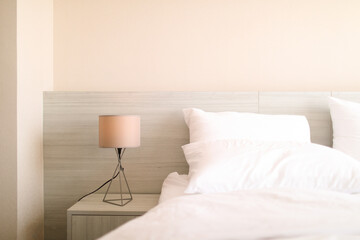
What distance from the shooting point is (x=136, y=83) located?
216 cm

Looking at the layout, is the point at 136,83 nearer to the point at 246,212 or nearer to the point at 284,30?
the point at 284,30

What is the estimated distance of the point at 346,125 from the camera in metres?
1.84

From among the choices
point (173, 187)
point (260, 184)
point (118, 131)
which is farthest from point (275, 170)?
point (118, 131)

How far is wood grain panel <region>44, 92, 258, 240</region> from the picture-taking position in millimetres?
2004

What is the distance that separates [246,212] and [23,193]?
146cm

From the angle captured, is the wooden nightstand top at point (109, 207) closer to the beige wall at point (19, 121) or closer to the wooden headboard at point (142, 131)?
the wooden headboard at point (142, 131)

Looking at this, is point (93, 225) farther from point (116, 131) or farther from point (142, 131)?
point (142, 131)

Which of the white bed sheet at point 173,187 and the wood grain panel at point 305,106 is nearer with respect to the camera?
the white bed sheet at point 173,187

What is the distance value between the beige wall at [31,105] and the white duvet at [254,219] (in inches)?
46.0

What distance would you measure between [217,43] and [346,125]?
1.03 m

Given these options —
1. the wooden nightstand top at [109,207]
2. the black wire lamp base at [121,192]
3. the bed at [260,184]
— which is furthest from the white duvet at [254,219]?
the black wire lamp base at [121,192]

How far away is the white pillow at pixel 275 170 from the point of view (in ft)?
4.52

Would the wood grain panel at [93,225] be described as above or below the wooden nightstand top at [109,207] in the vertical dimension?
below

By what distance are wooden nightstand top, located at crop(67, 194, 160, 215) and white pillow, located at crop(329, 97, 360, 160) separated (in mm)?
1237
